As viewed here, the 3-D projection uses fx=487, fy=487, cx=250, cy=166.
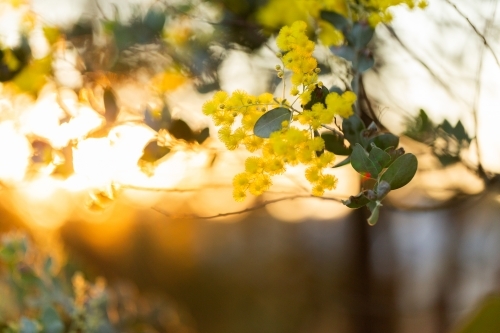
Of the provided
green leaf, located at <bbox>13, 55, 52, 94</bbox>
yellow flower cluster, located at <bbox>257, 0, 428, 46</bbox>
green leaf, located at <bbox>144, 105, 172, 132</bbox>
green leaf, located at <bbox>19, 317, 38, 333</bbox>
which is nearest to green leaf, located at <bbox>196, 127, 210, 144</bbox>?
green leaf, located at <bbox>144, 105, 172, 132</bbox>

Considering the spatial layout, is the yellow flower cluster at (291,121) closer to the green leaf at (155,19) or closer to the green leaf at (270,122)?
the green leaf at (270,122)

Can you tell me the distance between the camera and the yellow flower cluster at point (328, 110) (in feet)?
1.12

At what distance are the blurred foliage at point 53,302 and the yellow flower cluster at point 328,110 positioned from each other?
73cm

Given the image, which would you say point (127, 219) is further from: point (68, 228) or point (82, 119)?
point (82, 119)

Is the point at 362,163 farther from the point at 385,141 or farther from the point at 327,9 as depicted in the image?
the point at 327,9

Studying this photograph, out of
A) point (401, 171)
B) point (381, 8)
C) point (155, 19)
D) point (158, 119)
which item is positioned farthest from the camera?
point (155, 19)

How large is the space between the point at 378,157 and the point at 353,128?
75mm

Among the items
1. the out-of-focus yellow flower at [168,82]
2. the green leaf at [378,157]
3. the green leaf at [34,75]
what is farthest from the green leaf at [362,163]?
the green leaf at [34,75]

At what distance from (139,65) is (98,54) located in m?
0.06

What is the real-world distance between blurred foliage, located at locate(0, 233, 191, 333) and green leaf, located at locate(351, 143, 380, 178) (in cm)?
75

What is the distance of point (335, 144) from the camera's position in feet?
1.37

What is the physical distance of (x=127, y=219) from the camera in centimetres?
334

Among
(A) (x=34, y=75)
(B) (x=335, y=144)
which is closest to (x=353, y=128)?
(B) (x=335, y=144)

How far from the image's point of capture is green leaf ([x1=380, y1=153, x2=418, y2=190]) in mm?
318
